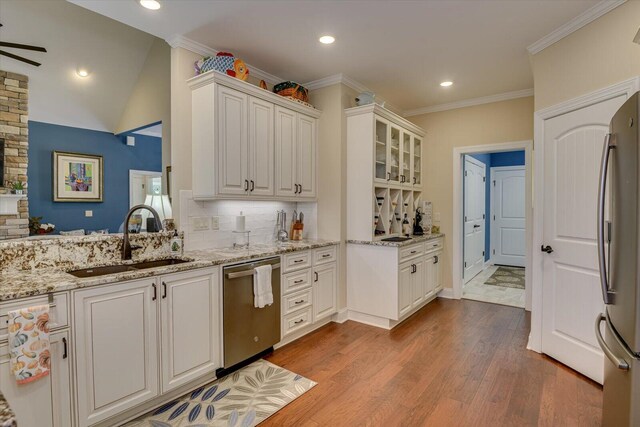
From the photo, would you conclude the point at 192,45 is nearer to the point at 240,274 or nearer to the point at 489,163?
the point at 240,274

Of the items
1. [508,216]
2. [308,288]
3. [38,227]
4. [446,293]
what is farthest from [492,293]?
[38,227]

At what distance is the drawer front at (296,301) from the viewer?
3.09 meters

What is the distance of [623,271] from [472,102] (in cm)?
378

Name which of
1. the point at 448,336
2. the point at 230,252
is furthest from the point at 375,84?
the point at 448,336

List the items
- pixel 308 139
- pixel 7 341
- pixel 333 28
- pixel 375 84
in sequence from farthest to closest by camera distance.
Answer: pixel 375 84
pixel 308 139
pixel 333 28
pixel 7 341

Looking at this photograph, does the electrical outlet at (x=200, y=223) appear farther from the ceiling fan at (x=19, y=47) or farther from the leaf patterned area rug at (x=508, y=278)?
the leaf patterned area rug at (x=508, y=278)

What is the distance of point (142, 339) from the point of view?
2047 millimetres

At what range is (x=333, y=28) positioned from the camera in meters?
2.72

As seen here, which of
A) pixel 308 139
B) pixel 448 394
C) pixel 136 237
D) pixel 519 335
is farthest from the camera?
pixel 308 139

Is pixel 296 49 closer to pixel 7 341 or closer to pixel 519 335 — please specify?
pixel 7 341

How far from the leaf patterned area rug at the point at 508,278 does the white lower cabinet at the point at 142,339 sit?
4898mm

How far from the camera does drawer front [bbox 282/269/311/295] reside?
3.09 metres

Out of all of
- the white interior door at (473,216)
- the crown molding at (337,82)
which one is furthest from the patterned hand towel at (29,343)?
the white interior door at (473,216)

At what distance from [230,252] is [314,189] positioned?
134 centimetres
